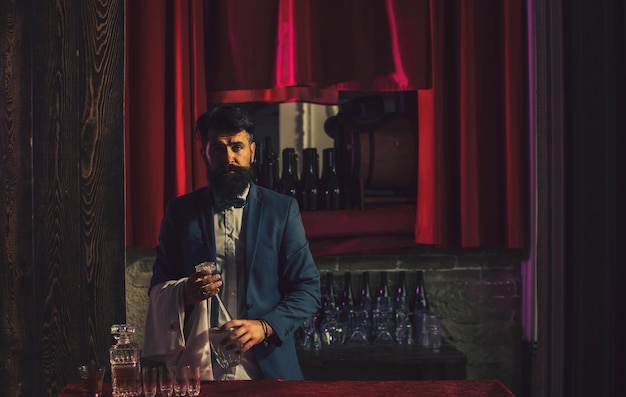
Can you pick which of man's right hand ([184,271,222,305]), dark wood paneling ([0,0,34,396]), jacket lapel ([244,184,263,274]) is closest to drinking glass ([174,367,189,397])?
man's right hand ([184,271,222,305])

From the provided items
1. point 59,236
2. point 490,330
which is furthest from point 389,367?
point 59,236

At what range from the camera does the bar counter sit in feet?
6.79

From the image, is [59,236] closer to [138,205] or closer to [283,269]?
[283,269]

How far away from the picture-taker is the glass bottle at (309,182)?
12.8ft

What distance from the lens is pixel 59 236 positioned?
2.67 m

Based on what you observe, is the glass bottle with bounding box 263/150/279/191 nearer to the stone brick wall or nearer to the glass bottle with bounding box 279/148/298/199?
the glass bottle with bounding box 279/148/298/199

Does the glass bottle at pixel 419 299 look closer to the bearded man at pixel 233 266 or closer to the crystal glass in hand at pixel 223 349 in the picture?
the bearded man at pixel 233 266

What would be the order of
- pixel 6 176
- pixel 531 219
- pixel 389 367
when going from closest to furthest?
pixel 6 176
pixel 389 367
pixel 531 219

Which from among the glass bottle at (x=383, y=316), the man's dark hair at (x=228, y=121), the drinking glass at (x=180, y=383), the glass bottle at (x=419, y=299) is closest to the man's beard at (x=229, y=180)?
the man's dark hair at (x=228, y=121)

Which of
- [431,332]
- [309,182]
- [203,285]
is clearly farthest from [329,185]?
[203,285]

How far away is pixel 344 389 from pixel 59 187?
1.18 meters

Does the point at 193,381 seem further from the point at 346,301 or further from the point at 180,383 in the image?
the point at 346,301

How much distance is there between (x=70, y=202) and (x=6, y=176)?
218 millimetres

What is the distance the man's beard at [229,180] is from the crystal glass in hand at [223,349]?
0.61 m
